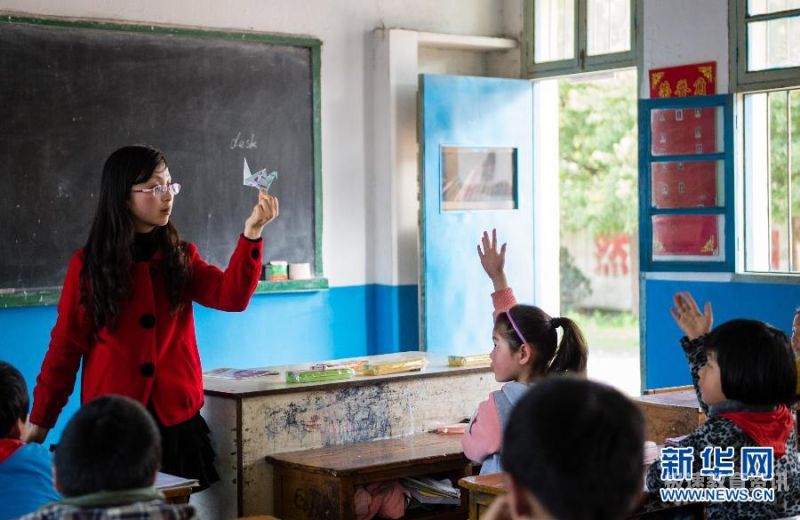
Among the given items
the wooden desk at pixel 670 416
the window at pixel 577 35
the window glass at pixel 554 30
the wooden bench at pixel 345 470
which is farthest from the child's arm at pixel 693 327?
the window glass at pixel 554 30

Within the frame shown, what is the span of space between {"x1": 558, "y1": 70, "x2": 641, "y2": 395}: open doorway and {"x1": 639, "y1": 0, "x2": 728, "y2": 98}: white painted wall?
749cm

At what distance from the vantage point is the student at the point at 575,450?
1368 mm

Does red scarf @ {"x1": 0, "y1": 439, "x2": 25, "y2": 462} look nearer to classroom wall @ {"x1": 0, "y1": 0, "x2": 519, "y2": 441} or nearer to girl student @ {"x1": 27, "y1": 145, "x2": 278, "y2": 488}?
girl student @ {"x1": 27, "y1": 145, "x2": 278, "y2": 488}

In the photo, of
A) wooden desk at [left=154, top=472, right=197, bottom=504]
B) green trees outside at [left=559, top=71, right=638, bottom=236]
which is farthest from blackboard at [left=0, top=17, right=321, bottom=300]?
green trees outside at [left=559, top=71, right=638, bottom=236]

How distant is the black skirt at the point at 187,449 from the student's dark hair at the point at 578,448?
199 centimetres

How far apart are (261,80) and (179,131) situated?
2.00ft

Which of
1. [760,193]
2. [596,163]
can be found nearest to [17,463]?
[760,193]

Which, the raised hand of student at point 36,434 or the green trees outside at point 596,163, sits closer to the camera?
the raised hand of student at point 36,434

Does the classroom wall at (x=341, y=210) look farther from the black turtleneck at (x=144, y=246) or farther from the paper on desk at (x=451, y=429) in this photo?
the black turtleneck at (x=144, y=246)

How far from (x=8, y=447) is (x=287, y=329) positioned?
13.3 ft

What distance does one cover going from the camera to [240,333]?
6191 mm

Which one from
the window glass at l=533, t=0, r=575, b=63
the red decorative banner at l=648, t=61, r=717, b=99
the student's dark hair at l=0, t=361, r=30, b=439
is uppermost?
the window glass at l=533, t=0, r=575, b=63

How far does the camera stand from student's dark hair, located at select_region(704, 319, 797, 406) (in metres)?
2.60

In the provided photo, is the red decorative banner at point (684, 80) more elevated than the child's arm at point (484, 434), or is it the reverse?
the red decorative banner at point (684, 80)
